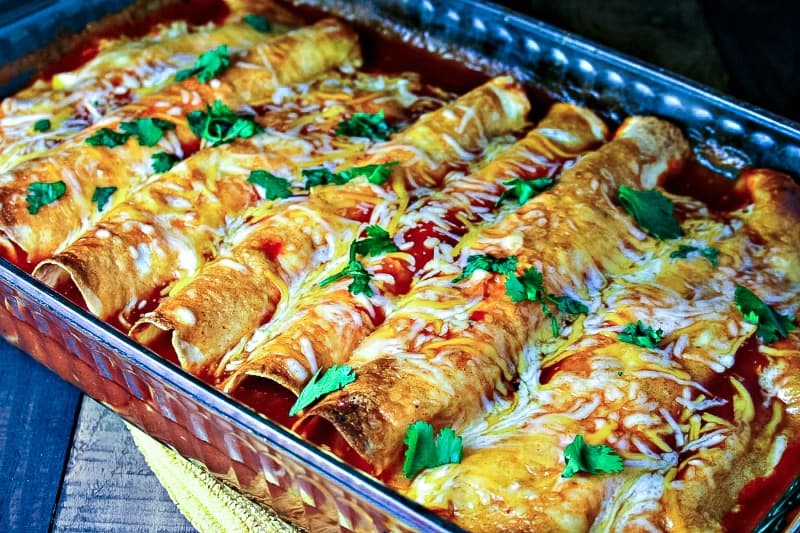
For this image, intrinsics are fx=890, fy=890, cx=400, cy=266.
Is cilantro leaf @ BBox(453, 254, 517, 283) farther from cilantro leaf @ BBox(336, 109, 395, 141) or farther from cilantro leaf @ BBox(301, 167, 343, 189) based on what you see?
cilantro leaf @ BBox(336, 109, 395, 141)

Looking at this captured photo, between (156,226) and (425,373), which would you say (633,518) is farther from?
(156,226)

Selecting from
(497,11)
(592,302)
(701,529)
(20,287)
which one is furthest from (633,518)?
(497,11)

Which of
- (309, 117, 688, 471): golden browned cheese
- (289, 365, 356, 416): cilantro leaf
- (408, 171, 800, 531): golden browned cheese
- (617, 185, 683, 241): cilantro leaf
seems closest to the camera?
(408, 171, 800, 531): golden browned cheese

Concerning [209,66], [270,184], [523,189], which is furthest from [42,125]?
[523,189]

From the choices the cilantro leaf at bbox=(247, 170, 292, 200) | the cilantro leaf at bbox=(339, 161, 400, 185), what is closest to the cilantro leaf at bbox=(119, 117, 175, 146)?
the cilantro leaf at bbox=(247, 170, 292, 200)

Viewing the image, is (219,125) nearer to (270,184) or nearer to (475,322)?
(270,184)

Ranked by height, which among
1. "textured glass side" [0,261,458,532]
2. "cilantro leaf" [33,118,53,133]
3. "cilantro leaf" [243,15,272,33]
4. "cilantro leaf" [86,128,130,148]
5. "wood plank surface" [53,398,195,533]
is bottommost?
"wood plank surface" [53,398,195,533]

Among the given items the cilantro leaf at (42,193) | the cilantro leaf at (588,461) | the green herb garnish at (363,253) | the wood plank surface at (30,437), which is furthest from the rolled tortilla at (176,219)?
the cilantro leaf at (588,461)

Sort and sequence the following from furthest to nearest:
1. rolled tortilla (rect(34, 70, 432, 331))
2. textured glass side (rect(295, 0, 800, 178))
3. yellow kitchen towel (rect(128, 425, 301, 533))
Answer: textured glass side (rect(295, 0, 800, 178)), rolled tortilla (rect(34, 70, 432, 331)), yellow kitchen towel (rect(128, 425, 301, 533))
